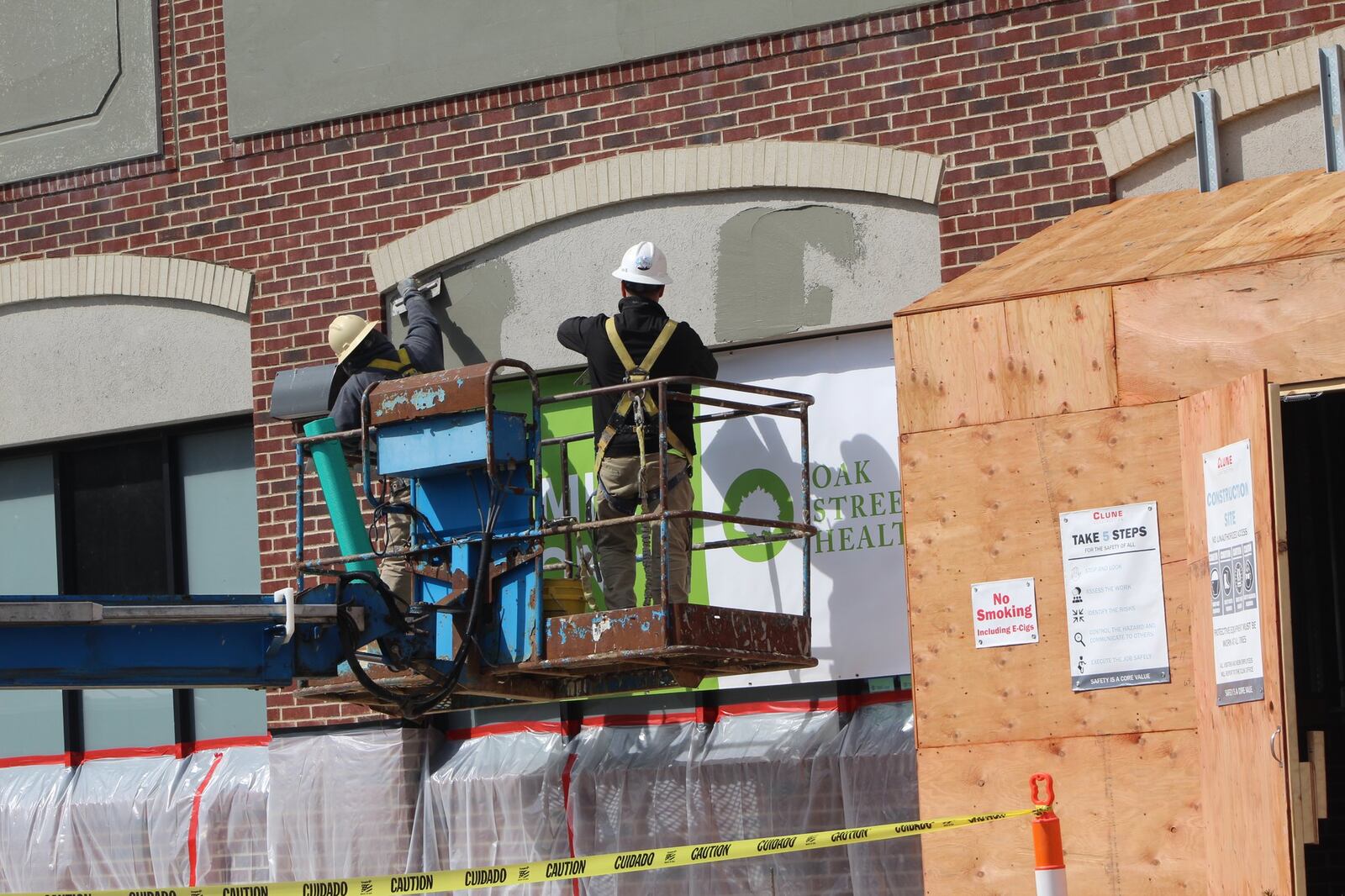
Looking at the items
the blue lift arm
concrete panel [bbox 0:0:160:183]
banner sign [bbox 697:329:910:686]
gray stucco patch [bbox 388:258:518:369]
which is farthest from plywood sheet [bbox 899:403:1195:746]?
concrete panel [bbox 0:0:160:183]

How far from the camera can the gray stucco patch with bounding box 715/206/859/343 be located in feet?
35.5

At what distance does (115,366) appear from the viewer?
42.5ft

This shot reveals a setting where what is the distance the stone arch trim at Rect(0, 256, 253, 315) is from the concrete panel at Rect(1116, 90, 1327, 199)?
584cm

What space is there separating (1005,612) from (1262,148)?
2.96 metres

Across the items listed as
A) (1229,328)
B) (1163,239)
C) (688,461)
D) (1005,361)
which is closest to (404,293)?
(688,461)

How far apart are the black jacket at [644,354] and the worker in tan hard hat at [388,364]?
Answer: 1.15 meters

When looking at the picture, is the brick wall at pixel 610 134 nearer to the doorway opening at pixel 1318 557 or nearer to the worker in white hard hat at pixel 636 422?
the worker in white hard hat at pixel 636 422

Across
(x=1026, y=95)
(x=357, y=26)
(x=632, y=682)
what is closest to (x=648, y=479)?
(x=632, y=682)

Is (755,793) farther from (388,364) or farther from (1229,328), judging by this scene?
(1229,328)

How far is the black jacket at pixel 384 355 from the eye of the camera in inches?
396

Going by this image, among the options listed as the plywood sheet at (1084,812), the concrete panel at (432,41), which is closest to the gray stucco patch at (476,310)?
the concrete panel at (432,41)

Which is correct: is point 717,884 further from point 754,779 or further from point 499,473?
point 499,473

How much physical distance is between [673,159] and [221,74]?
3.41 metres

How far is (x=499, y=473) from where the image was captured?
28.3 feet
